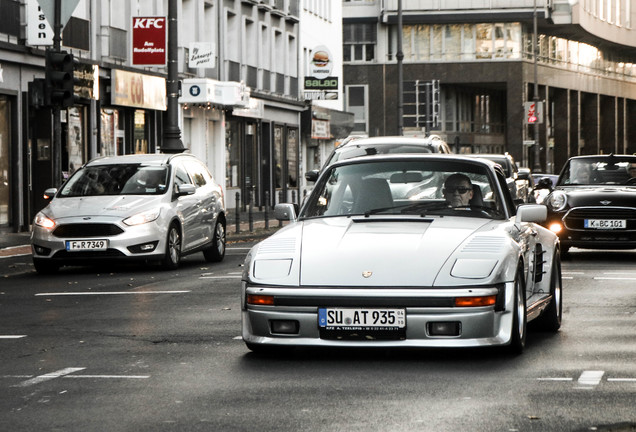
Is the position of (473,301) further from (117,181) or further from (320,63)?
(320,63)

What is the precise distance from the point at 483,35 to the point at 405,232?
75704mm

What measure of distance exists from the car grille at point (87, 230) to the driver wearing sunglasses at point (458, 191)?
935 centimetres

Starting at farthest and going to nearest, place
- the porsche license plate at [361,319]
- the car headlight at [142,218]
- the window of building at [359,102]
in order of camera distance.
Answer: the window of building at [359,102] → the car headlight at [142,218] → the porsche license plate at [361,319]

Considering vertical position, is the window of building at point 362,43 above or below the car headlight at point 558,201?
above

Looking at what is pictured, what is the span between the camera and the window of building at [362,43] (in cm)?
8712

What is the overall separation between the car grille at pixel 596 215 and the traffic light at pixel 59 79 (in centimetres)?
814

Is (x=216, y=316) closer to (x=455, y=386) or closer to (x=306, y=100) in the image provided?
(x=455, y=386)

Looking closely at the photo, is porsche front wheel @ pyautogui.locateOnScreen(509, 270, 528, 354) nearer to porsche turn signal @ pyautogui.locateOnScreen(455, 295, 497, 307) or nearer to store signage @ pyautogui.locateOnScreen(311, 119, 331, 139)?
porsche turn signal @ pyautogui.locateOnScreen(455, 295, 497, 307)

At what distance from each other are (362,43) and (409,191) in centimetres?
7724

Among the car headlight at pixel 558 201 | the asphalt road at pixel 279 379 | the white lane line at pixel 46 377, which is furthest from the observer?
the car headlight at pixel 558 201

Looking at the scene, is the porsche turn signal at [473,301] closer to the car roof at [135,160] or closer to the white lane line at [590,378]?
the white lane line at [590,378]

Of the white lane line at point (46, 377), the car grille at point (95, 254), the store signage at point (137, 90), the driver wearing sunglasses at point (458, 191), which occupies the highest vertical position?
the store signage at point (137, 90)

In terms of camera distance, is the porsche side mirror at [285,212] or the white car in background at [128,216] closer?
the porsche side mirror at [285,212]

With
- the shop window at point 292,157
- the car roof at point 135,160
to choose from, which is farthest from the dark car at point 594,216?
the shop window at point 292,157
